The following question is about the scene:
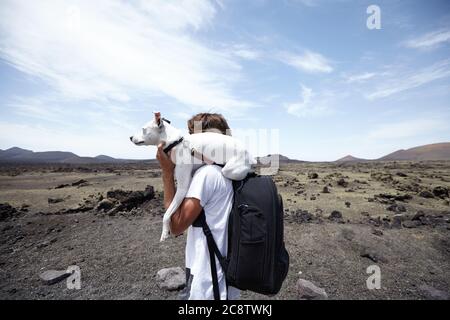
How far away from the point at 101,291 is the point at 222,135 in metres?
4.44

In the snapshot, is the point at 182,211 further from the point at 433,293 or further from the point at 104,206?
the point at 104,206

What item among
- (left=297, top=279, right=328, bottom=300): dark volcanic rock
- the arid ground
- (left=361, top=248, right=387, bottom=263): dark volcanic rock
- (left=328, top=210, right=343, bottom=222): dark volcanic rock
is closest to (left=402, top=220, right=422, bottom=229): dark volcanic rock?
the arid ground

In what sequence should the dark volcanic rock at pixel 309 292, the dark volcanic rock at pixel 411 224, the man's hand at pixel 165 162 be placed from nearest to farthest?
the man's hand at pixel 165 162 → the dark volcanic rock at pixel 309 292 → the dark volcanic rock at pixel 411 224

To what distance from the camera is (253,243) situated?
70.3 inches

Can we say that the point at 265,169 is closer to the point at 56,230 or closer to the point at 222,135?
the point at 222,135

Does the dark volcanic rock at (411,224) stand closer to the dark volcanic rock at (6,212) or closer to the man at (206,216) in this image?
the man at (206,216)

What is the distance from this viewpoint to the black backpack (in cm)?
179

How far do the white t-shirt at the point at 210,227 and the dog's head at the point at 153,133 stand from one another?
534 millimetres

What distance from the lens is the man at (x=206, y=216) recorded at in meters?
1.78

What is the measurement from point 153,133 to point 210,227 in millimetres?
933

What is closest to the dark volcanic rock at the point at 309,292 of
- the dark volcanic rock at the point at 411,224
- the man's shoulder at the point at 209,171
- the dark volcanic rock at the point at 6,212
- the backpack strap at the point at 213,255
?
the backpack strap at the point at 213,255

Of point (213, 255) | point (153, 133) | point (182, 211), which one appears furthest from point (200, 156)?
point (213, 255)

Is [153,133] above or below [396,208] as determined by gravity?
above

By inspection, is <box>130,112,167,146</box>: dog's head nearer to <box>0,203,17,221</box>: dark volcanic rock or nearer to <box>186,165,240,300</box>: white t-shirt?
<box>186,165,240,300</box>: white t-shirt
